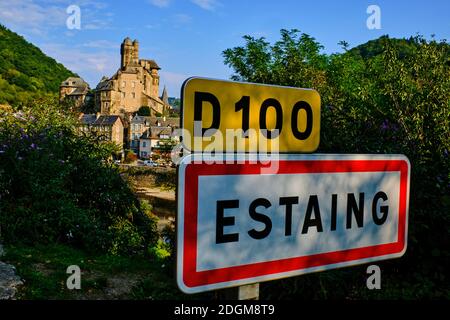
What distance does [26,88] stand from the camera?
87.2 m

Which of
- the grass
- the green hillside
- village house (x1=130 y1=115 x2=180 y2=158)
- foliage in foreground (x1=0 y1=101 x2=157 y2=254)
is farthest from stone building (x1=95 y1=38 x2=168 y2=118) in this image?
the grass

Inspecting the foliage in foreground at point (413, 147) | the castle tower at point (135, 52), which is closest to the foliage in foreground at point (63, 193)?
the foliage in foreground at point (413, 147)

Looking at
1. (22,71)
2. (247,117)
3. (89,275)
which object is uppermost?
(22,71)

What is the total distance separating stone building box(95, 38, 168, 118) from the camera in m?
119

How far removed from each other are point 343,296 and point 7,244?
20.8 feet

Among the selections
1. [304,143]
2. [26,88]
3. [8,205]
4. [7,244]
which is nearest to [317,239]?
[304,143]

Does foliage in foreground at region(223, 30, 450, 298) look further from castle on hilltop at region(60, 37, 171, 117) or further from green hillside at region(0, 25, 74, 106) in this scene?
castle on hilltop at region(60, 37, 171, 117)

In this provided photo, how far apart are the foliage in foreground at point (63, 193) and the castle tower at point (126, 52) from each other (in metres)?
134

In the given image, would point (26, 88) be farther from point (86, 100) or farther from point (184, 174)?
point (184, 174)

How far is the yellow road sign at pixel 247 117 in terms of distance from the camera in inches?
52.0

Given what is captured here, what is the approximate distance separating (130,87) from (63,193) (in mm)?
121040

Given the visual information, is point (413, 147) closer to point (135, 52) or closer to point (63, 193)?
point (63, 193)

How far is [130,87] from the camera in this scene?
414ft

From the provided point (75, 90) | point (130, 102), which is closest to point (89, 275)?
point (130, 102)
